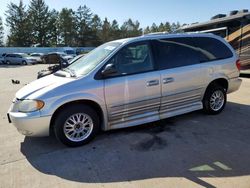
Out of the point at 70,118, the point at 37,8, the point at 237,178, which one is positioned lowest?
the point at 237,178

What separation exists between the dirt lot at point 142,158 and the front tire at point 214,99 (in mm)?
431

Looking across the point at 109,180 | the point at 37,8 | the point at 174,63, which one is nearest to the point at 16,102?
the point at 109,180

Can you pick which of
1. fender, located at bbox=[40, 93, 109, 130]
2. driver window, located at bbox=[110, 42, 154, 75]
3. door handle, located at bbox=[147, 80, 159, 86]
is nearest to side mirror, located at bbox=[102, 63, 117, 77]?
driver window, located at bbox=[110, 42, 154, 75]

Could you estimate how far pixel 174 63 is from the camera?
5188 millimetres

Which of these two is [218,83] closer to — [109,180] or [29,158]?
[109,180]

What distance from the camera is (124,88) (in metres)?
4.61

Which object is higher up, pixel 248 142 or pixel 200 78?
pixel 200 78

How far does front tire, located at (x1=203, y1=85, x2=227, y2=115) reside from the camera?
578cm

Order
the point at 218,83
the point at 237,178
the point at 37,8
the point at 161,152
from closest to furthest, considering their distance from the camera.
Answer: the point at 237,178 < the point at 161,152 < the point at 218,83 < the point at 37,8

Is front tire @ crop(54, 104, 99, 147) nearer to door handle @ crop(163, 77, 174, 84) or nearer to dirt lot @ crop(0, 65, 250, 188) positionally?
dirt lot @ crop(0, 65, 250, 188)

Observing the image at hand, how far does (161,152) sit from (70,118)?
5.12 feet

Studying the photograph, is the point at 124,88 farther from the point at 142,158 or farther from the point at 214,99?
the point at 214,99

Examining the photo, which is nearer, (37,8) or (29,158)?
(29,158)

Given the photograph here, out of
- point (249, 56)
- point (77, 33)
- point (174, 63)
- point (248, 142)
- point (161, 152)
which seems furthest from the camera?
point (77, 33)
